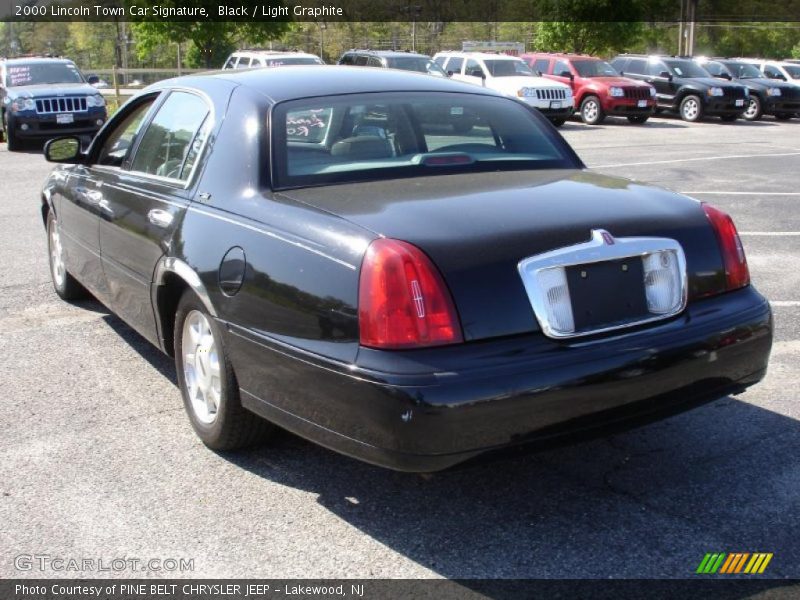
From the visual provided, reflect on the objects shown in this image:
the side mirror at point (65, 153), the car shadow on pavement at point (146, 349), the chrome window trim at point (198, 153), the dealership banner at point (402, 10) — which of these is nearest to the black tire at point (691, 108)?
the dealership banner at point (402, 10)

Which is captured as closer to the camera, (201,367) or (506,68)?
(201,367)

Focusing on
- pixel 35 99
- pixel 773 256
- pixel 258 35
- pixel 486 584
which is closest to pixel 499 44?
pixel 258 35

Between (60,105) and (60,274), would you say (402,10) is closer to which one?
(60,105)

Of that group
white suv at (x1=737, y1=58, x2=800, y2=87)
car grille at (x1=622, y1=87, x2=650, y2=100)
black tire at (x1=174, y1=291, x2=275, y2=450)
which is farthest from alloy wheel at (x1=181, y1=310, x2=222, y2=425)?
white suv at (x1=737, y1=58, x2=800, y2=87)

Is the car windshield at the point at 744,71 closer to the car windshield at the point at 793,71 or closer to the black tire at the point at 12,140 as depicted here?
the car windshield at the point at 793,71

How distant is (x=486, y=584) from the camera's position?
321 cm

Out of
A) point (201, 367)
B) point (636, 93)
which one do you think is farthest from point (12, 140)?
point (201, 367)

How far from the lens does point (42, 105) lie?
18.5m

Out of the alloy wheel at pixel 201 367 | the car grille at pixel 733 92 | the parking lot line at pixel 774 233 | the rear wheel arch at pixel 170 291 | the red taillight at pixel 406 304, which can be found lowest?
the parking lot line at pixel 774 233

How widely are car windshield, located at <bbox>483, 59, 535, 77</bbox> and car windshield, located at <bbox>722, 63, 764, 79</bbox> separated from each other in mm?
7536

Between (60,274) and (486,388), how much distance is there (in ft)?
14.6

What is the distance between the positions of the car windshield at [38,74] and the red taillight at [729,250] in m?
18.0

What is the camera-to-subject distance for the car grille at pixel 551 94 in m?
23.8

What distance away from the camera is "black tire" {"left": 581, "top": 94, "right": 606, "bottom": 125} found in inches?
1005
